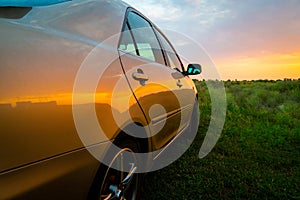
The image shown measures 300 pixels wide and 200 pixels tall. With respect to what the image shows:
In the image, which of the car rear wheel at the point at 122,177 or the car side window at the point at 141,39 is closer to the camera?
the car rear wheel at the point at 122,177

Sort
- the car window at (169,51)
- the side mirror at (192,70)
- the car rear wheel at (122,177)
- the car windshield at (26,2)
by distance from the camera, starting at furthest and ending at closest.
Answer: the side mirror at (192,70) → the car window at (169,51) → the car rear wheel at (122,177) → the car windshield at (26,2)

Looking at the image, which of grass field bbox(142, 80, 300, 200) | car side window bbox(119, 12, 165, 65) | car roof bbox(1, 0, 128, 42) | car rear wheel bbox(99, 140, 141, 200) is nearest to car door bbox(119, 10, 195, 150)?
car side window bbox(119, 12, 165, 65)

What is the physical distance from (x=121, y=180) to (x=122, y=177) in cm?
2

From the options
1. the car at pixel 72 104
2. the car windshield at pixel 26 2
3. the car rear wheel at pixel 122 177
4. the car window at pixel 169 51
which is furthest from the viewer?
the car window at pixel 169 51

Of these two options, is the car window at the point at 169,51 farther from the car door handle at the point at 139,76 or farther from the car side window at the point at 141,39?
the car door handle at the point at 139,76

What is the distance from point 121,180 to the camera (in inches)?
67.2

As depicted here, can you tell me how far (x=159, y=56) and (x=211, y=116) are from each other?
4.27m

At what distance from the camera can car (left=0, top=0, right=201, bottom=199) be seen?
866mm

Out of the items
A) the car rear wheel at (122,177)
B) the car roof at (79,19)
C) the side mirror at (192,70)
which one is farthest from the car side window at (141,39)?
the side mirror at (192,70)

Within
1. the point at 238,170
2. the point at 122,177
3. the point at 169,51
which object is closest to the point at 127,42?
the point at 122,177

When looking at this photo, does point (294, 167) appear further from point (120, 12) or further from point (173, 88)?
point (120, 12)

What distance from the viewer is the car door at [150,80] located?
5.72ft

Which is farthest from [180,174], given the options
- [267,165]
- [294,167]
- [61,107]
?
[61,107]

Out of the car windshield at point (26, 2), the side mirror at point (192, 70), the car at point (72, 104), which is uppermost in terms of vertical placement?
the car windshield at point (26, 2)
